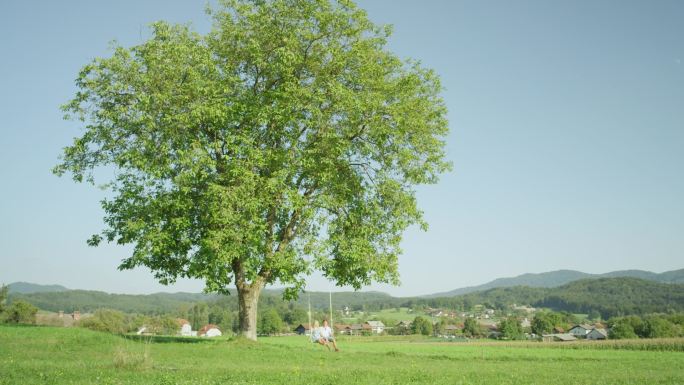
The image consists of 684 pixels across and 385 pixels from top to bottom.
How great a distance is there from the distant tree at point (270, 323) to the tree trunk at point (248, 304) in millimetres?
106546

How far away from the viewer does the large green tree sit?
27234 mm

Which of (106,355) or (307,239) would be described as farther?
(307,239)

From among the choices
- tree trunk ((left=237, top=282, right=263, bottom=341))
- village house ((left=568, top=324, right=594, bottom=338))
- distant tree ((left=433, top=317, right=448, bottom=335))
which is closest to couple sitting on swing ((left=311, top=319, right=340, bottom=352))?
tree trunk ((left=237, top=282, right=263, bottom=341))

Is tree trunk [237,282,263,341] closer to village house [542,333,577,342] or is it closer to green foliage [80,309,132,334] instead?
green foliage [80,309,132,334]

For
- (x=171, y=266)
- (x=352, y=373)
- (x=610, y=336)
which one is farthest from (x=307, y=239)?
(x=610, y=336)

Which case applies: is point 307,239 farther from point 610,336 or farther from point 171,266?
point 610,336

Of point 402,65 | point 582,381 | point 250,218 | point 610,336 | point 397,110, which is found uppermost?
point 402,65

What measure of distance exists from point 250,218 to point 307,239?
4.18m

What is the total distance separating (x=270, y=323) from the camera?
133875mm

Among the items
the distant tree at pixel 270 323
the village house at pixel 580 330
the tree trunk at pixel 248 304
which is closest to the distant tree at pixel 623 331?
the village house at pixel 580 330

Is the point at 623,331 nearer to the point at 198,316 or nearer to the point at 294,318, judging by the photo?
the point at 294,318

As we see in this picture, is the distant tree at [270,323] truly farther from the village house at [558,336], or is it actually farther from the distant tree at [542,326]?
the distant tree at [542,326]

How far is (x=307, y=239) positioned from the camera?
30.1 m

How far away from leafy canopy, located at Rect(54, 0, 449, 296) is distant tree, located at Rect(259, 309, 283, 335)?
107 meters
